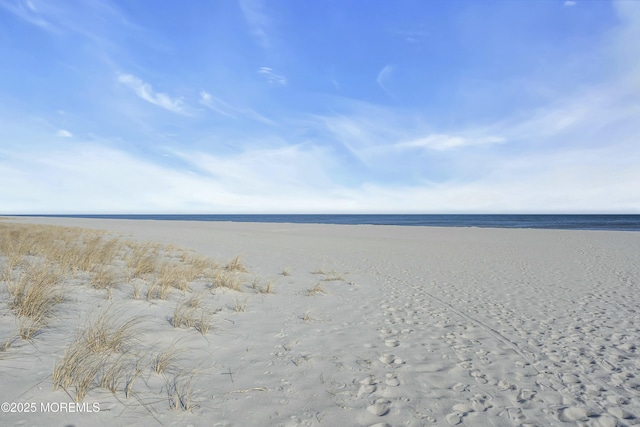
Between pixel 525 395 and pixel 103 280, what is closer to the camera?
pixel 525 395

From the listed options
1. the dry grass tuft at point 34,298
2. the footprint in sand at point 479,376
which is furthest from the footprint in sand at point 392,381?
the dry grass tuft at point 34,298

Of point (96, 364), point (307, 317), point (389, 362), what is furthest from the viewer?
point (307, 317)

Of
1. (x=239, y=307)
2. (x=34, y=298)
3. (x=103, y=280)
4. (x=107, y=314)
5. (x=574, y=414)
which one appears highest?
(x=34, y=298)

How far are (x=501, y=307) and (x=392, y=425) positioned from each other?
598cm

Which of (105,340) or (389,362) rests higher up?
(105,340)

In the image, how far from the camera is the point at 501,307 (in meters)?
7.84

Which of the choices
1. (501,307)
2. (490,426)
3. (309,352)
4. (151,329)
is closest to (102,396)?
(151,329)

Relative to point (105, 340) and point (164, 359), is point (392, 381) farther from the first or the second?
point (105, 340)

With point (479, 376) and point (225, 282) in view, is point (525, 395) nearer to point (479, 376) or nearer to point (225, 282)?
point (479, 376)

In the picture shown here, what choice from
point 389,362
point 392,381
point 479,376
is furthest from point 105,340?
point 479,376

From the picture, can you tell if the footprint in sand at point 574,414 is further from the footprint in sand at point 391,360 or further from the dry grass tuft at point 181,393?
the dry grass tuft at point 181,393

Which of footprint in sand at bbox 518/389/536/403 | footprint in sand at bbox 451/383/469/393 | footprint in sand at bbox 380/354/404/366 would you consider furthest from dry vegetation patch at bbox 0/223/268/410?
footprint in sand at bbox 518/389/536/403

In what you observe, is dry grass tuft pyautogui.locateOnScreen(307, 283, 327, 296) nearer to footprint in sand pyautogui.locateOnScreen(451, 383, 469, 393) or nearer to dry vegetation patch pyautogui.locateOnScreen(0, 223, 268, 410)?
dry vegetation patch pyautogui.locateOnScreen(0, 223, 268, 410)

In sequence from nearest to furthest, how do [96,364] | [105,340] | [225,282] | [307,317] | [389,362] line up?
[96,364] < [105,340] < [389,362] < [307,317] < [225,282]
